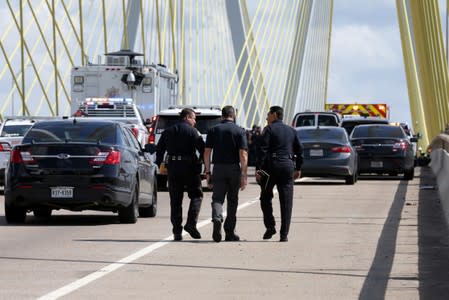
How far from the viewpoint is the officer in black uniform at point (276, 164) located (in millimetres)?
17734

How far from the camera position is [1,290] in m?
11.7

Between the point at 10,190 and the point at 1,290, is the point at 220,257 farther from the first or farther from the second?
the point at 10,190

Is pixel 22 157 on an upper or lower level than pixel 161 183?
upper

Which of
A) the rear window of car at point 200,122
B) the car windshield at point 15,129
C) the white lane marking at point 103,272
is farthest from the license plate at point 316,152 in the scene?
the white lane marking at point 103,272

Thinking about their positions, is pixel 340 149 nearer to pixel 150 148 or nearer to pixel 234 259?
pixel 150 148

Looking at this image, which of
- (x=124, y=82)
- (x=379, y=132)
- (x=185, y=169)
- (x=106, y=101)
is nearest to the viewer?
(x=185, y=169)

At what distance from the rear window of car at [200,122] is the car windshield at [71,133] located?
10.8 m

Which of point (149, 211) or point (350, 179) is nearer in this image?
point (149, 211)

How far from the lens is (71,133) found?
21.0m

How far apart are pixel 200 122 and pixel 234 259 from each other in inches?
687

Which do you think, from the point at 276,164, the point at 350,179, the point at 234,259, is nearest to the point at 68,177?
the point at 276,164

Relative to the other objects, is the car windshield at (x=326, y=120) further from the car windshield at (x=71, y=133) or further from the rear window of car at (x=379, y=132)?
Result: the car windshield at (x=71, y=133)

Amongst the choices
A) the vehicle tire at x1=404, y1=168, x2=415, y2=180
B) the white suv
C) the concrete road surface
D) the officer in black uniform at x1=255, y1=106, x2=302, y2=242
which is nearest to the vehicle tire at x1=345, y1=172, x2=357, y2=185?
the vehicle tire at x1=404, y1=168, x2=415, y2=180

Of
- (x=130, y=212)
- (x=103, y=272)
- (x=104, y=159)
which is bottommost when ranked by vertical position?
(x=130, y=212)
